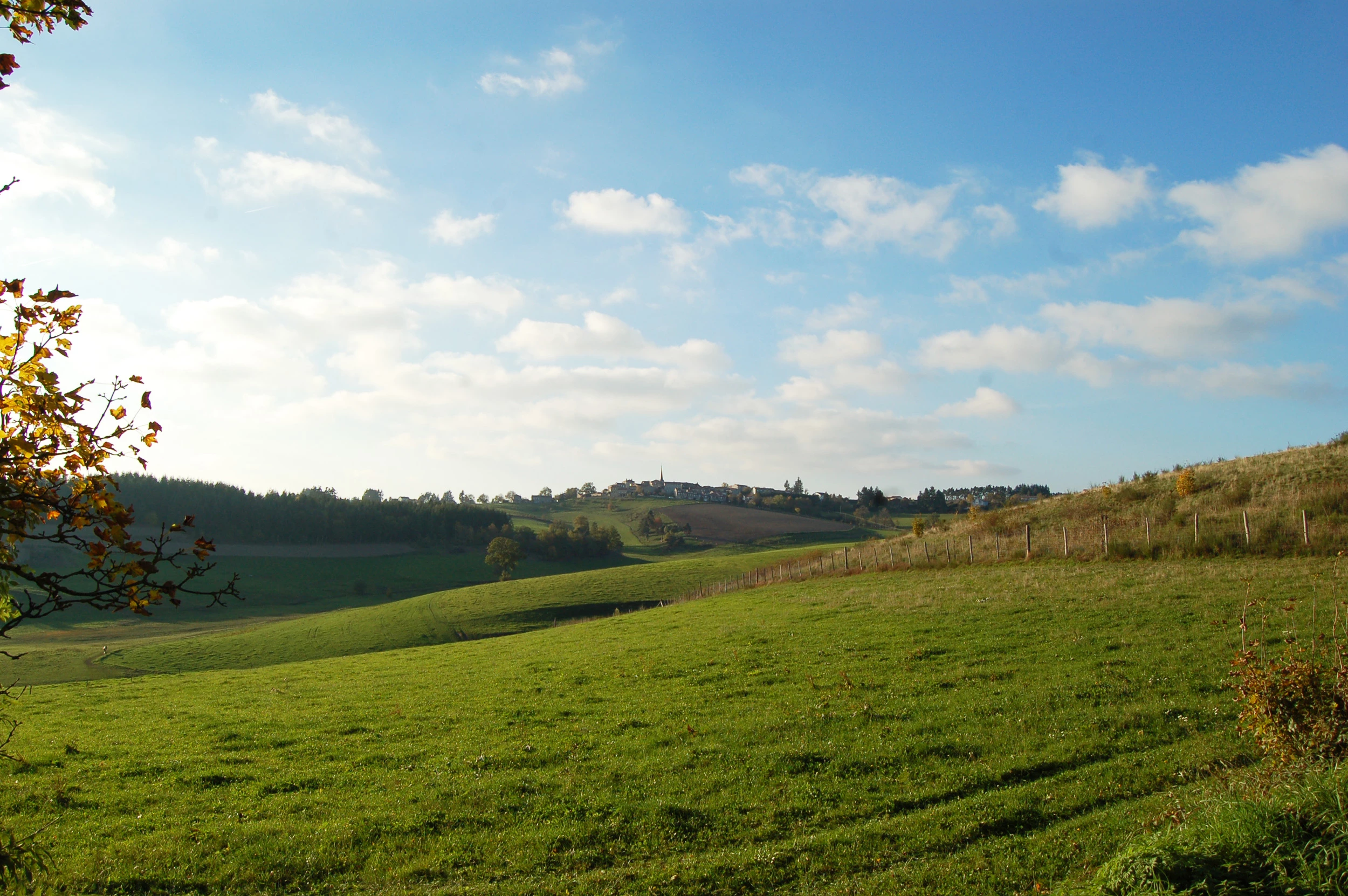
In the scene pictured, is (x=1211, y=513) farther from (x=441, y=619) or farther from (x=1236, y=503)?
(x=441, y=619)

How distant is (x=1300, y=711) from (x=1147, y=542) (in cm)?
3017

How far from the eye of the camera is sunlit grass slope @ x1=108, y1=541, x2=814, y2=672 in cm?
4559

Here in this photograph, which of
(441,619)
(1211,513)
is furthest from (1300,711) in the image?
(441,619)

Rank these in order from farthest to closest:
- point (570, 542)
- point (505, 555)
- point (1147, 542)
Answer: point (570, 542), point (505, 555), point (1147, 542)

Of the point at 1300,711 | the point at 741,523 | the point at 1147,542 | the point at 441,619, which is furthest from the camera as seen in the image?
the point at 741,523

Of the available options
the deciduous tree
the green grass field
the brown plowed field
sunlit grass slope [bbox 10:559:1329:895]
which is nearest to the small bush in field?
sunlit grass slope [bbox 10:559:1329:895]

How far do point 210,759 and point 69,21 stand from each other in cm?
1499

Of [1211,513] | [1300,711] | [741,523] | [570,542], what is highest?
[1211,513]

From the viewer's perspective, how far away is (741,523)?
147 metres

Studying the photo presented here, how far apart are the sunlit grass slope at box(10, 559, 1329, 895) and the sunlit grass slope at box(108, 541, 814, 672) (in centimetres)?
2135

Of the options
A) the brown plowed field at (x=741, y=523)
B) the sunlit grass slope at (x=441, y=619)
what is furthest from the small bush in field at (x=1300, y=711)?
the brown plowed field at (x=741, y=523)

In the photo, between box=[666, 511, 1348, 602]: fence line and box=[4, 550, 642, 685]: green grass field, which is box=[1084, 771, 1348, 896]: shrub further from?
box=[4, 550, 642, 685]: green grass field

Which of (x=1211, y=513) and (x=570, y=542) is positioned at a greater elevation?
(x=1211, y=513)

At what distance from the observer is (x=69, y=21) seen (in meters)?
5.06
